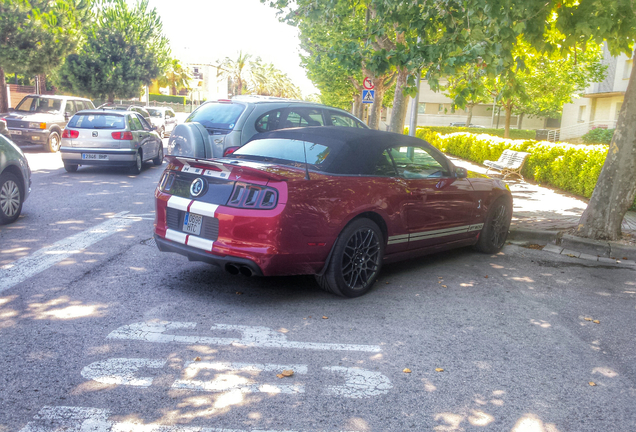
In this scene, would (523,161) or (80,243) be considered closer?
(80,243)

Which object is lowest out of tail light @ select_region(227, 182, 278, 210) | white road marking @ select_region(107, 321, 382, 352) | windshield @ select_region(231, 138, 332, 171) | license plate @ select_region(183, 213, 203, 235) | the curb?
white road marking @ select_region(107, 321, 382, 352)

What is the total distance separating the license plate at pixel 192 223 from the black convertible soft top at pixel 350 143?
1217 millimetres

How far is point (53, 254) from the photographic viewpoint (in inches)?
248

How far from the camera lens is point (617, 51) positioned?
29.0ft

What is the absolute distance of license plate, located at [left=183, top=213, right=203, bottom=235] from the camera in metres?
5.00

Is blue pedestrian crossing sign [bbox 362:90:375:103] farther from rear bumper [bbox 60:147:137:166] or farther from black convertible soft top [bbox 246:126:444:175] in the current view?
black convertible soft top [bbox 246:126:444:175]

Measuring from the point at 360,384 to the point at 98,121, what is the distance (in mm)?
12061

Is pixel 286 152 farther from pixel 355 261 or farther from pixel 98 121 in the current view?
pixel 98 121

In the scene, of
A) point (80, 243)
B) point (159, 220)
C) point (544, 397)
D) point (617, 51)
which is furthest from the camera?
point (617, 51)

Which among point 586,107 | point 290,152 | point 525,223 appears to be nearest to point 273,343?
point 290,152

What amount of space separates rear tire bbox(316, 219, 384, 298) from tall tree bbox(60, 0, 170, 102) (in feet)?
98.8

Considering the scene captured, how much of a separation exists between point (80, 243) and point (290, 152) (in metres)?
2.94

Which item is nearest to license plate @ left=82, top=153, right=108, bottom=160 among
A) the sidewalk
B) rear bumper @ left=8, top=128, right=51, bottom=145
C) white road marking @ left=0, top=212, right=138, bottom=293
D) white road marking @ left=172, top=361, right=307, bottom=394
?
white road marking @ left=0, top=212, right=138, bottom=293

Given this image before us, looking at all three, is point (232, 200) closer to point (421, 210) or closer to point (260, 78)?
point (421, 210)
